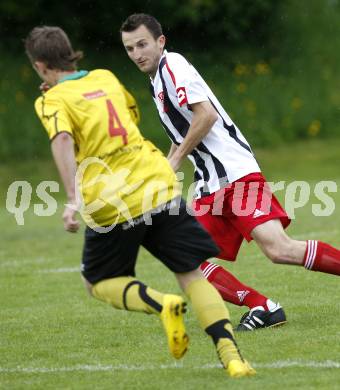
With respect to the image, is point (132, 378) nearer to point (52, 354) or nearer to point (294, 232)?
point (52, 354)

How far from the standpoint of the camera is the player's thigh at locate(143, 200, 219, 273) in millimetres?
5281

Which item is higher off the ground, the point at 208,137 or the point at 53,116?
the point at 53,116

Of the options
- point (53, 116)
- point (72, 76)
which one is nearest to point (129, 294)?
point (53, 116)

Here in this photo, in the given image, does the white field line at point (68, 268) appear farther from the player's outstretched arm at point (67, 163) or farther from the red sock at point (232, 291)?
the player's outstretched arm at point (67, 163)

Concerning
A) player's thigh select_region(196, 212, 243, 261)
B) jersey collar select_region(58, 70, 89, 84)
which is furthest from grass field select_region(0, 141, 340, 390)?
jersey collar select_region(58, 70, 89, 84)

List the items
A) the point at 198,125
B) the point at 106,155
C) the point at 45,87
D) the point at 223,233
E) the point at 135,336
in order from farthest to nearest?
the point at 223,233 < the point at 135,336 < the point at 198,125 < the point at 45,87 < the point at 106,155

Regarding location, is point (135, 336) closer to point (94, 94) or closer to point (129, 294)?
point (129, 294)

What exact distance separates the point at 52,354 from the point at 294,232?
6163 millimetres

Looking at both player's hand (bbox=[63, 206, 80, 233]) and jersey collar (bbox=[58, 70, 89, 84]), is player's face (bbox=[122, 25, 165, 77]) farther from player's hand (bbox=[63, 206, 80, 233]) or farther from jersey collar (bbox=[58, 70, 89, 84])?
player's hand (bbox=[63, 206, 80, 233])

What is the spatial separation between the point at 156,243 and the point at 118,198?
0.31m

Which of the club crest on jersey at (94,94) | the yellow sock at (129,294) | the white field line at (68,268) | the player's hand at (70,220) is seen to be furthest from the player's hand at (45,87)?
the white field line at (68,268)

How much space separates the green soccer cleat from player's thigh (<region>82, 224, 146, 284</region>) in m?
0.36

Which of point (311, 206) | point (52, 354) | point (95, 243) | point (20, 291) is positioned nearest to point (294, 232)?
point (311, 206)

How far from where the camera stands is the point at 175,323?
5.00m
